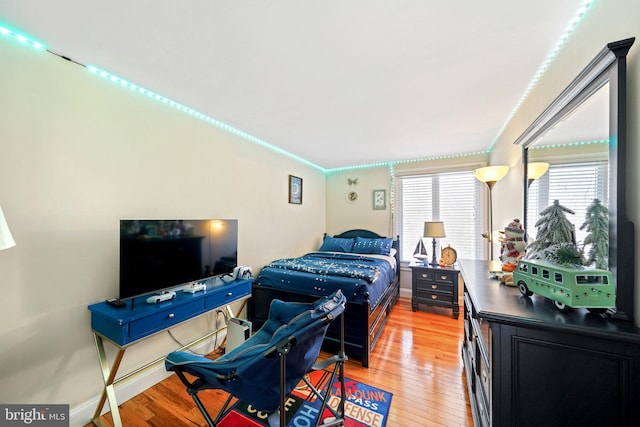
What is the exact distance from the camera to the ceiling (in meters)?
1.20

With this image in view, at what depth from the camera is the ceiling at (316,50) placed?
1201mm

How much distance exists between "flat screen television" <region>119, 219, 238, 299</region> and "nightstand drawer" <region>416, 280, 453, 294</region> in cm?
280

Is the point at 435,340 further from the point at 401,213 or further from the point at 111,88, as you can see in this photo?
the point at 111,88

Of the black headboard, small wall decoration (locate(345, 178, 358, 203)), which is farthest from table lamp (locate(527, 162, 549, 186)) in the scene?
small wall decoration (locate(345, 178, 358, 203))

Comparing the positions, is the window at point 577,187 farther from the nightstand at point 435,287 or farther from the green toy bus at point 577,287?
the nightstand at point 435,287

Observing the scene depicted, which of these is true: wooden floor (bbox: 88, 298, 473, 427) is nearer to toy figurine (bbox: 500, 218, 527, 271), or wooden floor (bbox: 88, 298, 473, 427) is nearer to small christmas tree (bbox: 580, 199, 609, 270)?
toy figurine (bbox: 500, 218, 527, 271)

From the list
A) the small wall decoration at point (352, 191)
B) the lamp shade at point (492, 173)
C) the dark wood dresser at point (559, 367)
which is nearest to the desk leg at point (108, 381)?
the dark wood dresser at point (559, 367)

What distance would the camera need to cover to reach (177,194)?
7.29 feet

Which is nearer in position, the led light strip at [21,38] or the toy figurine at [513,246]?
the led light strip at [21,38]

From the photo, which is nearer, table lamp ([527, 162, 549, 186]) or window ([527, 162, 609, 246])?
window ([527, 162, 609, 246])

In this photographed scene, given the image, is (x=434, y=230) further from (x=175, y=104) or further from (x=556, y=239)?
(x=175, y=104)

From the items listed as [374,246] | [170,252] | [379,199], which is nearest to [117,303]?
[170,252]

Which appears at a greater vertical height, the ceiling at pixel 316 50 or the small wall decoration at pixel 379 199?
the ceiling at pixel 316 50

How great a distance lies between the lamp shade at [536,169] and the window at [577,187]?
2.2 inches
